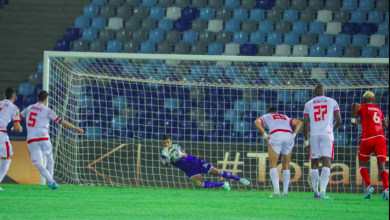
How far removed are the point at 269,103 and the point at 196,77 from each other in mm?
2322

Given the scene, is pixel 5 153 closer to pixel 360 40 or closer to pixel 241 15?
pixel 241 15

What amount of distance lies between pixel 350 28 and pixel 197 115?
6.21 m

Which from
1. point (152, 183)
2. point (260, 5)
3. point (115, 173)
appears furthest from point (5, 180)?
point (260, 5)

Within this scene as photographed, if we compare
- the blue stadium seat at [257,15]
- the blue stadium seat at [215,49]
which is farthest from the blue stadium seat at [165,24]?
the blue stadium seat at [257,15]

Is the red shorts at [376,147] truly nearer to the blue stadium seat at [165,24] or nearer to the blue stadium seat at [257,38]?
the blue stadium seat at [257,38]

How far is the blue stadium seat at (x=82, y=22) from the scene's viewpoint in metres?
16.8

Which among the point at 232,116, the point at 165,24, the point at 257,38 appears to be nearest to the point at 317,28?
the point at 257,38

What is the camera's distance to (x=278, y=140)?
771 centimetres

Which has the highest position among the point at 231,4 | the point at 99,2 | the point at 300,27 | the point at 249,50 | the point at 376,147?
the point at 99,2

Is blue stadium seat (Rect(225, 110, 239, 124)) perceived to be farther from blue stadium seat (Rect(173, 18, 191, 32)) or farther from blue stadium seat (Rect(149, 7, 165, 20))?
blue stadium seat (Rect(149, 7, 165, 20))

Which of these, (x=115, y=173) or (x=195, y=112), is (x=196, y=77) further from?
(x=115, y=173)

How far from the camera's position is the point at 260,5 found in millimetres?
16703

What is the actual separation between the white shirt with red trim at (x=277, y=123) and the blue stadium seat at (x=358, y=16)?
904 cm

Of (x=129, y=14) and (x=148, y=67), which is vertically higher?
(x=129, y=14)
